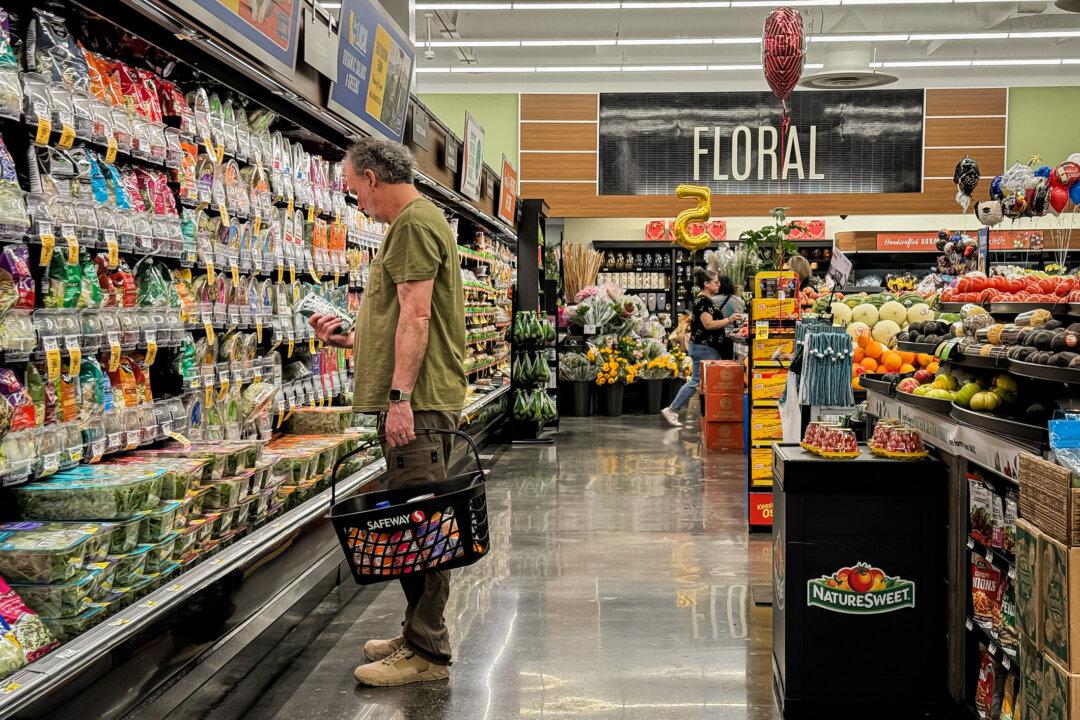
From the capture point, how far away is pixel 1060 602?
180 centimetres

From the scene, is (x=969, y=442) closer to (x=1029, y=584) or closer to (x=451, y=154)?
(x=1029, y=584)

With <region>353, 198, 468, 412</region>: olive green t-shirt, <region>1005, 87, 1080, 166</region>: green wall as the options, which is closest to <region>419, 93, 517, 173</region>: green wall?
<region>1005, 87, 1080, 166</region>: green wall

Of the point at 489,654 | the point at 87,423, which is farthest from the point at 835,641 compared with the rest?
the point at 87,423

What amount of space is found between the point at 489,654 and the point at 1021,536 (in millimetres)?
2008

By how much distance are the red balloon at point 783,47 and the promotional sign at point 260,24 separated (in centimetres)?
400

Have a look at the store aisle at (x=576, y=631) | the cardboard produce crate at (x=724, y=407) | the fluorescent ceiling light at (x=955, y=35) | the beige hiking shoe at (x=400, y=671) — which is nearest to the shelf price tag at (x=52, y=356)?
the store aisle at (x=576, y=631)

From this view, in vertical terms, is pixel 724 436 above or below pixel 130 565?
below

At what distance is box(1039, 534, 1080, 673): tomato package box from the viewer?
1748 millimetres

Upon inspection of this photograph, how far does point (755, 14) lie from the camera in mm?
13695

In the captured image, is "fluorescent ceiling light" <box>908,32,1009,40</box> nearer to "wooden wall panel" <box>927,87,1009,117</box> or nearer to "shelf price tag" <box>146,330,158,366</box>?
"wooden wall panel" <box>927,87,1009,117</box>

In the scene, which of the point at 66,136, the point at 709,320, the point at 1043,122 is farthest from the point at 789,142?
the point at 66,136

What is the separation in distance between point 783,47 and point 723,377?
299 cm

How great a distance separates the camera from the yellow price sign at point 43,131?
2363 mm

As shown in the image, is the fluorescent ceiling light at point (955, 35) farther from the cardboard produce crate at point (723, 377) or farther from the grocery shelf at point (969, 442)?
the grocery shelf at point (969, 442)
